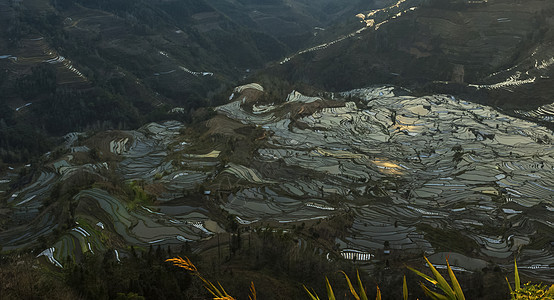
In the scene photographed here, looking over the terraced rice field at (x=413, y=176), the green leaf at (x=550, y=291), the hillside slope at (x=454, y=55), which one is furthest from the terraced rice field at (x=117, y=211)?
the hillside slope at (x=454, y=55)

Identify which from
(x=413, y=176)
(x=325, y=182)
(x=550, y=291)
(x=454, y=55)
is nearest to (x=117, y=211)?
(x=325, y=182)

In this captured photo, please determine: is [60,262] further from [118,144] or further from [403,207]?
[118,144]

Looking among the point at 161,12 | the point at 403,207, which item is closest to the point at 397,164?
the point at 403,207

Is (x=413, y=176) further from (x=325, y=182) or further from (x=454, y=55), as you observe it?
(x=454, y=55)

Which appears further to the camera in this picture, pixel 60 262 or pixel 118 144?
pixel 118 144

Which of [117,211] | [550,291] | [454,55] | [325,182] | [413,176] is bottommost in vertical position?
[454,55]

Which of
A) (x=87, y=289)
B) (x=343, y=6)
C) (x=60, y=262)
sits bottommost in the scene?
(x=343, y=6)

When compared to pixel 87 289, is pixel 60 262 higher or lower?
lower

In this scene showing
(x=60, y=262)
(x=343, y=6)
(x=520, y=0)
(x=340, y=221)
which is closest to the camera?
(x=60, y=262)
